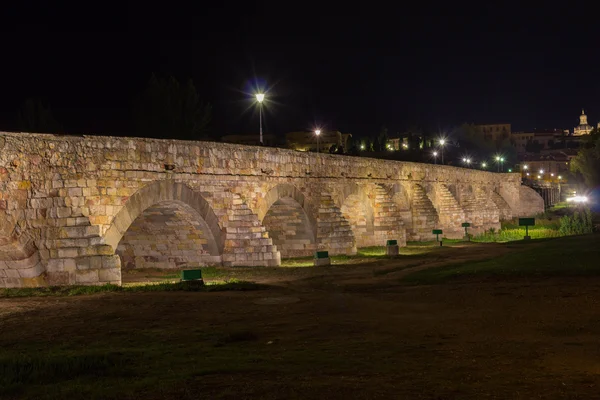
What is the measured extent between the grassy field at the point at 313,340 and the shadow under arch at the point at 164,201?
2.27m

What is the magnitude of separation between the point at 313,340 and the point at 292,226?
58.8 ft

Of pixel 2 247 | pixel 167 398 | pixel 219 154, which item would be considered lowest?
pixel 167 398

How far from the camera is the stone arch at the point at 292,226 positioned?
26531mm

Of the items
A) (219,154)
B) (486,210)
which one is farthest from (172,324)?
(486,210)

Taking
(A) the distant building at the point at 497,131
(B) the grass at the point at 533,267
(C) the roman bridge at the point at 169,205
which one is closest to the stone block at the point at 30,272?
(C) the roman bridge at the point at 169,205

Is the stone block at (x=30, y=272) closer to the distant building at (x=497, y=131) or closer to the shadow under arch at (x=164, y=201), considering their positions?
the shadow under arch at (x=164, y=201)

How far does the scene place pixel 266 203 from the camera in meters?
23.3

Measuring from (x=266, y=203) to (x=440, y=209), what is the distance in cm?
2497

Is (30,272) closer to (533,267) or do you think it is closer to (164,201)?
(164,201)

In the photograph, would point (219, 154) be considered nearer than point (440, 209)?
Yes

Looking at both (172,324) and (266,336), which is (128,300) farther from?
(266,336)

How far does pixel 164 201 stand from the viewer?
18656 mm

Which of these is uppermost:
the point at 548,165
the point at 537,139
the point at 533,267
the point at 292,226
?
the point at 537,139

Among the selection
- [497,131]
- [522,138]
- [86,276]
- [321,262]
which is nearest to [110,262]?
[86,276]
